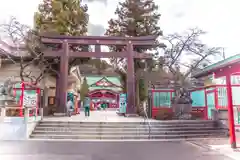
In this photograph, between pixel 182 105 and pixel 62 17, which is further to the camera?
pixel 62 17

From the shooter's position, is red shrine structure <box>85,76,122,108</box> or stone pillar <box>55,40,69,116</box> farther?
red shrine structure <box>85,76,122,108</box>

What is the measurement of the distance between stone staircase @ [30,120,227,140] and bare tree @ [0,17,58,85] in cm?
724

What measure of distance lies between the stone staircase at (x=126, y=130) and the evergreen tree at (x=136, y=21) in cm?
1171

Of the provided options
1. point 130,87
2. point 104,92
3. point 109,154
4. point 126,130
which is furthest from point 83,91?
point 109,154

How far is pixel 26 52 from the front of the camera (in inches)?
743

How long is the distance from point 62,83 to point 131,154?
430 inches

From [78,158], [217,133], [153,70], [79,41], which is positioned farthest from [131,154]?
[153,70]

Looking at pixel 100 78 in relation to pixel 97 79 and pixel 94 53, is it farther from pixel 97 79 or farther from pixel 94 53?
pixel 94 53

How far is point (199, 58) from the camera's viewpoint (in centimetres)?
2134

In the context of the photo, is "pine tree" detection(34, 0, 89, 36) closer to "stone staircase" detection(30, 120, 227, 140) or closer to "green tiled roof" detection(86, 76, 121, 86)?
"stone staircase" detection(30, 120, 227, 140)

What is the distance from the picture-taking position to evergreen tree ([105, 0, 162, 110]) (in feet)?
74.6

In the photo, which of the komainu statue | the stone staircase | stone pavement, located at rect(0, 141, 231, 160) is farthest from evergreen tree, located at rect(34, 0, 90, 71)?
stone pavement, located at rect(0, 141, 231, 160)

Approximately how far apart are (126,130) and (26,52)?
44.1 ft

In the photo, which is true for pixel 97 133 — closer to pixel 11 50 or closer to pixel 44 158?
pixel 44 158
